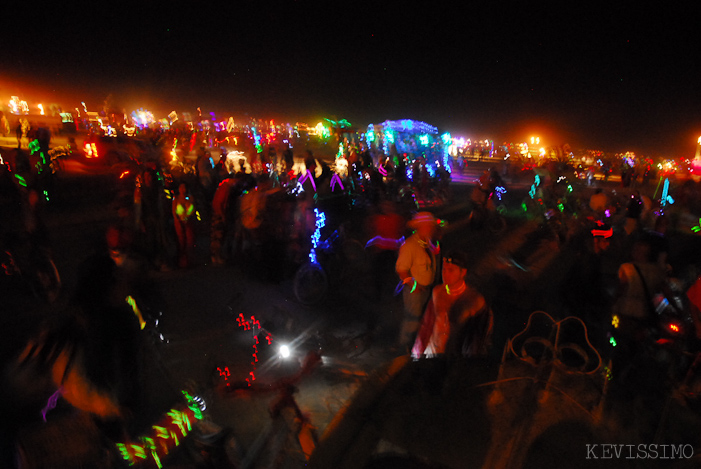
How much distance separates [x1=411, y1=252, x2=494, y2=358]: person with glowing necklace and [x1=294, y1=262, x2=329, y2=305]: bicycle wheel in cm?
304

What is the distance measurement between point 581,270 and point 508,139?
225 feet

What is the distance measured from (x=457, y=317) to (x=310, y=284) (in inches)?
135

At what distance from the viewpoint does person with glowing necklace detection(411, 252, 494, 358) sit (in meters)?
3.11

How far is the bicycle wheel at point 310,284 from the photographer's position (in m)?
6.09

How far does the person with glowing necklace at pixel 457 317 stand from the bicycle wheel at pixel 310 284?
3.04 meters

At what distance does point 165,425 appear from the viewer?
2.97m

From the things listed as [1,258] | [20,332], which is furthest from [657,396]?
[1,258]

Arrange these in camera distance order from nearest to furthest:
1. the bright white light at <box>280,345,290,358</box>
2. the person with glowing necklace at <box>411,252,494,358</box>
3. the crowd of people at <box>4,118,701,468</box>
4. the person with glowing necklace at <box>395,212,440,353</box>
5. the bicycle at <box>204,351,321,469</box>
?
the crowd of people at <box>4,118,701,468</box>
the bicycle at <box>204,351,321,469</box>
the person with glowing necklace at <box>411,252,494,358</box>
the person with glowing necklace at <box>395,212,440,353</box>
the bright white light at <box>280,345,290,358</box>

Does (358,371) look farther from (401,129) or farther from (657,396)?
(401,129)

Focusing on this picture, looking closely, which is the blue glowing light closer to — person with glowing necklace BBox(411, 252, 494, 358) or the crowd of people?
the crowd of people

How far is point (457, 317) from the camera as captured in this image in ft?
10.3

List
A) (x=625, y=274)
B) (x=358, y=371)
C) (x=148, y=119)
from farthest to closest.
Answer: (x=148, y=119)
(x=358, y=371)
(x=625, y=274)

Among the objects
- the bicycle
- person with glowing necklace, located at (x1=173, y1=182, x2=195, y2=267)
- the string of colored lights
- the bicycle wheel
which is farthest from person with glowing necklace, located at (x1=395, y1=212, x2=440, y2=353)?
person with glowing necklace, located at (x1=173, y1=182, x2=195, y2=267)

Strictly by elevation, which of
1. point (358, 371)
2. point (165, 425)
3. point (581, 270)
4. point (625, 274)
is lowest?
point (358, 371)
